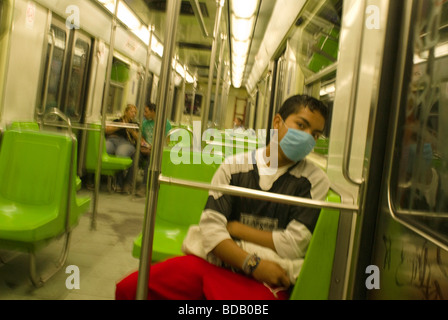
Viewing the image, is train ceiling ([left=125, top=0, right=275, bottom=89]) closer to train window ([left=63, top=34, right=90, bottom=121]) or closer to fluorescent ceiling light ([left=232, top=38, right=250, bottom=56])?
fluorescent ceiling light ([left=232, top=38, right=250, bottom=56])

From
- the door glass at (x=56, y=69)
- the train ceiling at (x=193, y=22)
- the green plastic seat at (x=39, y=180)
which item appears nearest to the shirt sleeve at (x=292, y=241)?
the green plastic seat at (x=39, y=180)

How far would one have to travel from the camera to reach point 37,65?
4.17 meters

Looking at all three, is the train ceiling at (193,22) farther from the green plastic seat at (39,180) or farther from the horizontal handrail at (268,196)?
the horizontal handrail at (268,196)

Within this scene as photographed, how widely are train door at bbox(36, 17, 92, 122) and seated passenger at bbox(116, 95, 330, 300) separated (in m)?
3.61

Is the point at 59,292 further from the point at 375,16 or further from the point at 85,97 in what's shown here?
the point at 85,97

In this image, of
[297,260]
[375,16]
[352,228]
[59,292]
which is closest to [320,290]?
[297,260]

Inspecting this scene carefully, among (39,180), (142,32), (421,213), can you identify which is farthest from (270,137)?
(142,32)

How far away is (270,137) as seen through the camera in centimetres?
154

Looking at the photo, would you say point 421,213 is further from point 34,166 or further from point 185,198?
point 34,166

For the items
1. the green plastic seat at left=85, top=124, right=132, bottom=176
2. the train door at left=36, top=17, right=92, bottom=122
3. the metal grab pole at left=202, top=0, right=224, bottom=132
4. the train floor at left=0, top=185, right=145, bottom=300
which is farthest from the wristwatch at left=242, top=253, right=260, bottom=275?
the green plastic seat at left=85, top=124, right=132, bottom=176

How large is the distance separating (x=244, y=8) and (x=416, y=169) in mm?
3906

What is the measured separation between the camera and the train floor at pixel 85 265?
216 centimetres

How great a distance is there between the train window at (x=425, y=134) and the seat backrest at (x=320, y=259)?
0.22 meters

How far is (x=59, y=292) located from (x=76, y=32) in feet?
12.9
